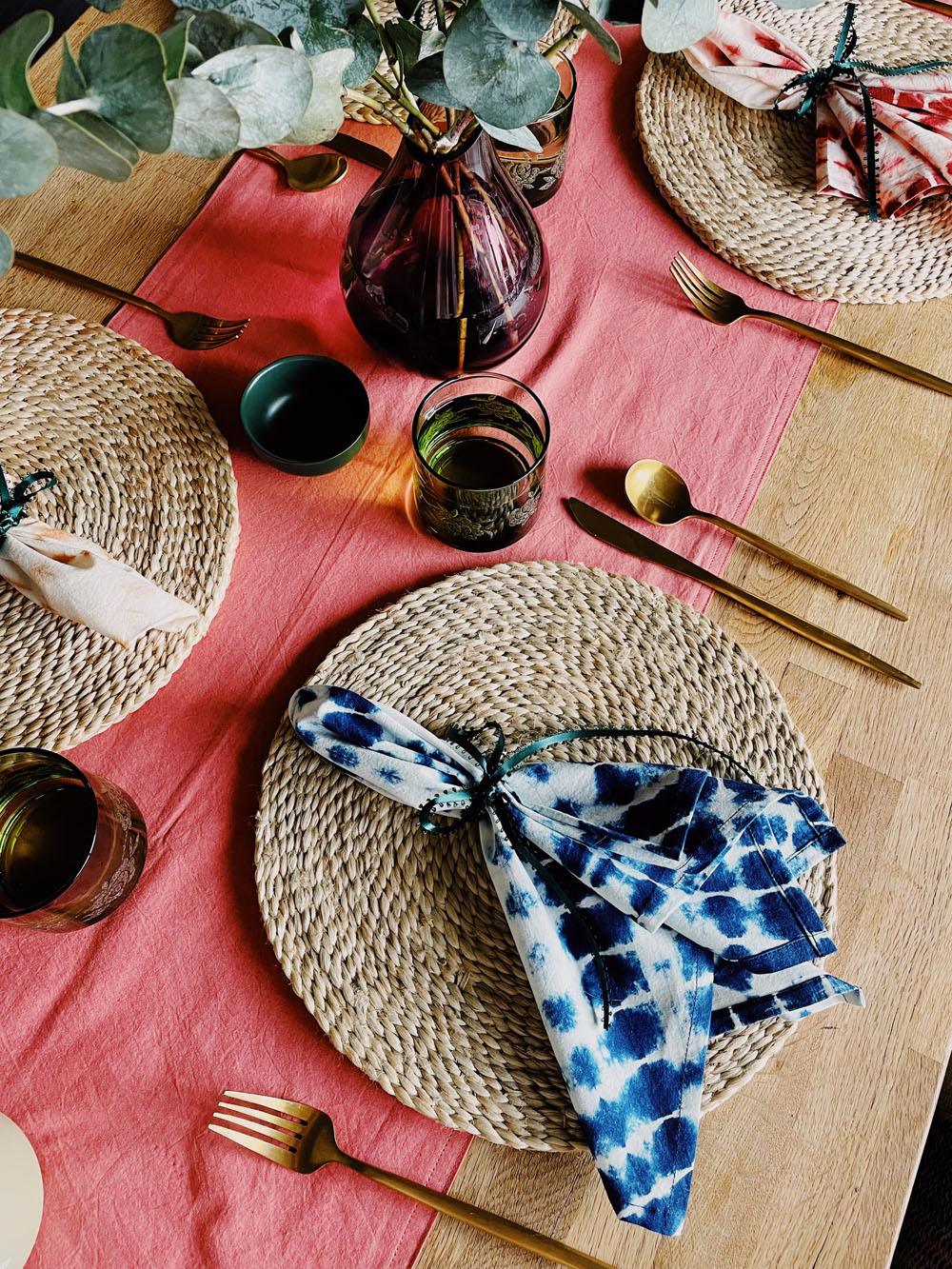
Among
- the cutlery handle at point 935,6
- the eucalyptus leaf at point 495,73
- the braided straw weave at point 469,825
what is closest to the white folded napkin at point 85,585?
the braided straw weave at point 469,825

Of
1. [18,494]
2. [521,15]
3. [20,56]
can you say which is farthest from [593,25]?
[18,494]

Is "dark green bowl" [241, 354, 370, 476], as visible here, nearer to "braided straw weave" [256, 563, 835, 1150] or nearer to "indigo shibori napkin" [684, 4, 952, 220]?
"braided straw weave" [256, 563, 835, 1150]

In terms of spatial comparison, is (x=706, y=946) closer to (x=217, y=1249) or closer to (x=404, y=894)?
(x=404, y=894)

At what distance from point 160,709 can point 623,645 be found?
309 mm

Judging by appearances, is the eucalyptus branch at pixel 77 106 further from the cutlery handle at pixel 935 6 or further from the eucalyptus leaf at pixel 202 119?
the cutlery handle at pixel 935 6

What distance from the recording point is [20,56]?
1.18 feet

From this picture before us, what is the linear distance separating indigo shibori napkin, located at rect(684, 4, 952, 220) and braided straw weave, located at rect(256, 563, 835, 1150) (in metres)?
0.38

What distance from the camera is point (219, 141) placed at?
0.39 meters

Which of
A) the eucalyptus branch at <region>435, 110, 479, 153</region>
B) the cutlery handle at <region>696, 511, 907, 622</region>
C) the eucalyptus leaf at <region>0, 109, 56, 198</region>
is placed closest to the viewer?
the eucalyptus leaf at <region>0, 109, 56, 198</region>

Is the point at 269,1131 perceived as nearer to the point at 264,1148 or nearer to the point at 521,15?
the point at 264,1148

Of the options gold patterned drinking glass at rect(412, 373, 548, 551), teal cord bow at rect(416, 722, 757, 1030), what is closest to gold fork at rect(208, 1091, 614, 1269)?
teal cord bow at rect(416, 722, 757, 1030)

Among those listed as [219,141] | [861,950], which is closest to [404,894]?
[861,950]

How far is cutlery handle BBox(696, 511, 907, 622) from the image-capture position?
68 cm

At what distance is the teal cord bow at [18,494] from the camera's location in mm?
618
